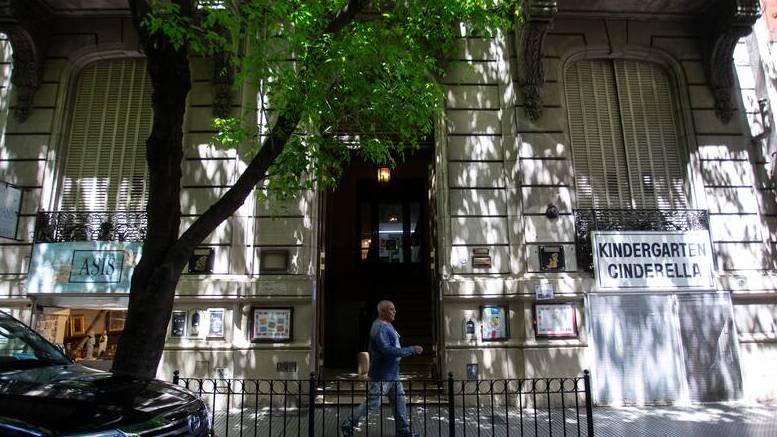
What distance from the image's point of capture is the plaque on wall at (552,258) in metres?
9.61

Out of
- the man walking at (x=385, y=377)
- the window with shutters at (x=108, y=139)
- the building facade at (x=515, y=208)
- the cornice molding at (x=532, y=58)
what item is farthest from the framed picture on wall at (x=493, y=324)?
the window with shutters at (x=108, y=139)

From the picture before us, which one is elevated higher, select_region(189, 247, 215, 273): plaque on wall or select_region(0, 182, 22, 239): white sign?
select_region(0, 182, 22, 239): white sign

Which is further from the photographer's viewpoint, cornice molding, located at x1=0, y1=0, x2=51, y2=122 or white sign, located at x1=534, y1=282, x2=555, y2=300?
cornice molding, located at x1=0, y1=0, x2=51, y2=122

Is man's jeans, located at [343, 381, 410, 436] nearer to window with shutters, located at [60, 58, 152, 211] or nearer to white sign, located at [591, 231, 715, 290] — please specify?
white sign, located at [591, 231, 715, 290]

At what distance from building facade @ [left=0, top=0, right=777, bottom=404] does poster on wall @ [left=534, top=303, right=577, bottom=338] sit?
4cm

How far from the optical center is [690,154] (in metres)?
10.4

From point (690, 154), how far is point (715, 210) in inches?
49.9

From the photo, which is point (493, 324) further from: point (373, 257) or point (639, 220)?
point (373, 257)

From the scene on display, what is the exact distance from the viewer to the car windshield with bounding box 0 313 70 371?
422 cm

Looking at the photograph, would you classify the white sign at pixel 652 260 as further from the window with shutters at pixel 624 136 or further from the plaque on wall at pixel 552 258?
the window with shutters at pixel 624 136

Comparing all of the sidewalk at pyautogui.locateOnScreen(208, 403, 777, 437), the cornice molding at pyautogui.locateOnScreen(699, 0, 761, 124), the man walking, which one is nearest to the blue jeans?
the man walking

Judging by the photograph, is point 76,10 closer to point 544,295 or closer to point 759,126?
point 544,295

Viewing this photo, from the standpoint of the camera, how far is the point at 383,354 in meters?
6.54

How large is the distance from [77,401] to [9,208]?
809 cm
